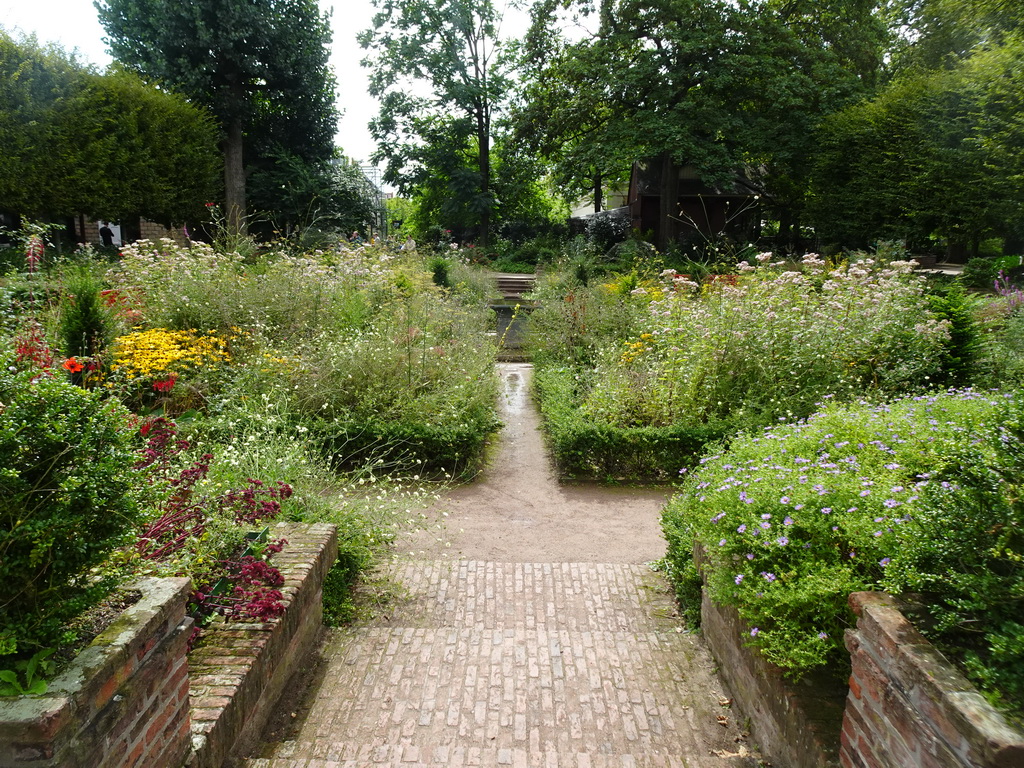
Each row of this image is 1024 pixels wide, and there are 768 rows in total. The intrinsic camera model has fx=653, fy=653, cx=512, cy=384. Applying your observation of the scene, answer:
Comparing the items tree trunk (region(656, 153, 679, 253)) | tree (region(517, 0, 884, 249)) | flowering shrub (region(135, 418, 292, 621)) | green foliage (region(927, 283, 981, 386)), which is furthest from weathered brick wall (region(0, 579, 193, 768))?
tree trunk (region(656, 153, 679, 253))

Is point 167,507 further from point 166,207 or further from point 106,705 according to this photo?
point 166,207

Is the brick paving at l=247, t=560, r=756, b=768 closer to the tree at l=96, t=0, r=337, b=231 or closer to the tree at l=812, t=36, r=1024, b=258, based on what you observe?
the tree at l=812, t=36, r=1024, b=258

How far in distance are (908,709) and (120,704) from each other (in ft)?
7.09

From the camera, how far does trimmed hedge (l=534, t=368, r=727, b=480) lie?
21.0ft

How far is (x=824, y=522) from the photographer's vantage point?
271cm

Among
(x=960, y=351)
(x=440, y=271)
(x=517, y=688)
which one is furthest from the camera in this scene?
(x=440, y=271)

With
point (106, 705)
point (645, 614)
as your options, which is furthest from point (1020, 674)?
point (645, 614)

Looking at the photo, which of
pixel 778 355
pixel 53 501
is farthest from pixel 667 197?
pixel 53 501

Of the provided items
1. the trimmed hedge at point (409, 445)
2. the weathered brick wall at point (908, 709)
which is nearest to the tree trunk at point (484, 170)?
the trimmed hedge at point (409, 445)

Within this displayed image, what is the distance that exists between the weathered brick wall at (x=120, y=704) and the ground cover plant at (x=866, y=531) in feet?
6.89

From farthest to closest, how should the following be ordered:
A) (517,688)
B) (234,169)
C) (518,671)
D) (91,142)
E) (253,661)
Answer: (234,169)
(91,142)
(518,671)
(517,688)
(253,661)

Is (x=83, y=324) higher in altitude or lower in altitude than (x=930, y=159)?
lower

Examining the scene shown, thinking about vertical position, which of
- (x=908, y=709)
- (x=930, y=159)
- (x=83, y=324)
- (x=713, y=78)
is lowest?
(x=908, y=709)

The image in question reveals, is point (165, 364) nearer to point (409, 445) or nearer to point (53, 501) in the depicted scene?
point (409, 445)
